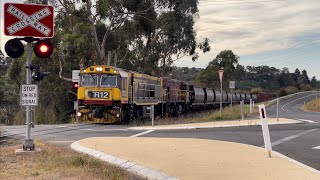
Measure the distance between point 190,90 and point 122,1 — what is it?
9.89 metres

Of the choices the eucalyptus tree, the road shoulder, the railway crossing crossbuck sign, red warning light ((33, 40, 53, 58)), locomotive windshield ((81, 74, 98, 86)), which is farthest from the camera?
the eucalyptus tree

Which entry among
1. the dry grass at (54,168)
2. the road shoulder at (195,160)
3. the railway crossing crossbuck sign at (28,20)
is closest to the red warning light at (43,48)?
the railway crossing crossbuck sign at (28,20)

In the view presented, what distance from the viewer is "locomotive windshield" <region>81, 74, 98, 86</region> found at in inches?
979

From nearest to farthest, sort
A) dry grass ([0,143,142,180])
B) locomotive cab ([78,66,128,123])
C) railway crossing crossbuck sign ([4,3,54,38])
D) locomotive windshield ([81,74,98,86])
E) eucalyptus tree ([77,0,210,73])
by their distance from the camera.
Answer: dry grass ([0,143,142,180]), railway crossing crossbuck sign ([4,3,54,38]), locomotive cab ([78,66,128,123]), locomotive windshield ([81,74,98,86]), eucalyptus tree ([77,0,210,73])

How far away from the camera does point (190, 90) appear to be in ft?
137

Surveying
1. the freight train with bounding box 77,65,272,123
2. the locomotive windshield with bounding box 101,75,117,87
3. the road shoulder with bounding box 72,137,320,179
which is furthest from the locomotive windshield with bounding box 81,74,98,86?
the road shoulder with bounding box 72,137,320,179

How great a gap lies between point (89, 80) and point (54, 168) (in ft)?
54.3

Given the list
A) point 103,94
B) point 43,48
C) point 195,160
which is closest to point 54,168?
point 195,160

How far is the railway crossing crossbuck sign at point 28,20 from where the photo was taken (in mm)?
10820

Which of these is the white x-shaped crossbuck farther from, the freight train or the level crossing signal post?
the freight train

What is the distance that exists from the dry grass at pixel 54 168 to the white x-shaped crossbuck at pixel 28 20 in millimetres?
2935

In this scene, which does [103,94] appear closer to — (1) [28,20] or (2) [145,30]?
(1) [28,20]

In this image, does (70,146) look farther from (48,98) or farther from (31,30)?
(48,98)

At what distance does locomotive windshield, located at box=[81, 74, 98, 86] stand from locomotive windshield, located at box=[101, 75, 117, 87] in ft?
1.27
